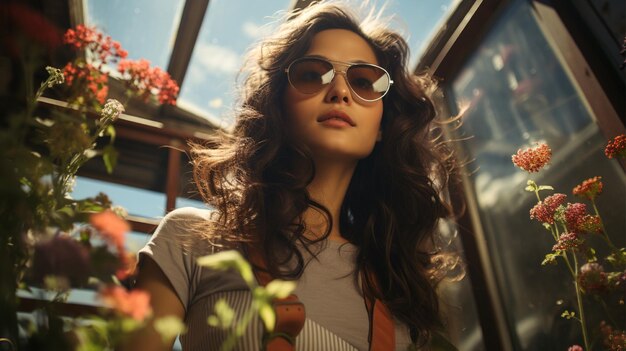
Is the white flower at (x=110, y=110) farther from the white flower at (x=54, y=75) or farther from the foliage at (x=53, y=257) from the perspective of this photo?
the foliage at (x=53, y=257)

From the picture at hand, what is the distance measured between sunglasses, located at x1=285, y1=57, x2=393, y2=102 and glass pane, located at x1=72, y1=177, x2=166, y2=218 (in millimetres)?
1843

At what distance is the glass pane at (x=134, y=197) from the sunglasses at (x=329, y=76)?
6.05 ft

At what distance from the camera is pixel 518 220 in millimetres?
1772

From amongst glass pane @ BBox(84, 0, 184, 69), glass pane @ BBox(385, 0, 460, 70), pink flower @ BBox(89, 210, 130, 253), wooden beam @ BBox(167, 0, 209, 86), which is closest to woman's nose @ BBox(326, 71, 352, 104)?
glass pane @ BBox(385, 0, 460, 70)

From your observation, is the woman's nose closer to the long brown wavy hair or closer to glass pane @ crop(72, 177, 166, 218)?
the long brown wavy hair

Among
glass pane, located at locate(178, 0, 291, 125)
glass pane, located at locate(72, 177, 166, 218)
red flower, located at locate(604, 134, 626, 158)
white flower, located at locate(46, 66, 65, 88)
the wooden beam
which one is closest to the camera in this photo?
white flower, located at locate(46, 66, 65, 88)

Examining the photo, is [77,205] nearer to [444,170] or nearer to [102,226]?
[102,226]

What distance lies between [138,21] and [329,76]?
1.82 metres

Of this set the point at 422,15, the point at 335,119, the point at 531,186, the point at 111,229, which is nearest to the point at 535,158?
the point at 531,186

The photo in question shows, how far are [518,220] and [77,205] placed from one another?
158 cm

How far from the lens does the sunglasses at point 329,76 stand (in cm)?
148

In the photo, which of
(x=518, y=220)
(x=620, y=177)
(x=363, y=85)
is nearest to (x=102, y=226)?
(x=363, y=85)

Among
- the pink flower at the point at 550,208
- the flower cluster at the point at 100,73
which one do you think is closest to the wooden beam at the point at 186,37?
the flower cluster at the point at 100,73

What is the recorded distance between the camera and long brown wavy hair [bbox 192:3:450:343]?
1349mm
